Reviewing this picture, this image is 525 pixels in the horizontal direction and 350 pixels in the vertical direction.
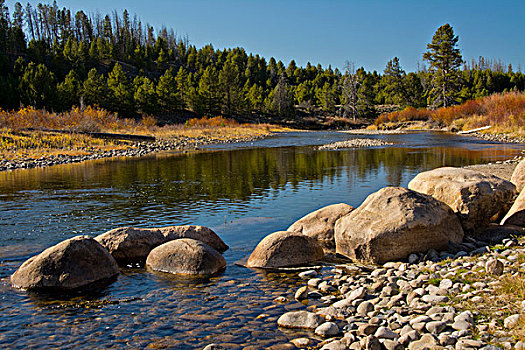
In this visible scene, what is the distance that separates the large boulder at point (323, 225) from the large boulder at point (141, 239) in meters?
2.12

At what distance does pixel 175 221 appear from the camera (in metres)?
13.1

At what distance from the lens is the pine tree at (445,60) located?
72.2 metres

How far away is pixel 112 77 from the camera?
8706 centimetres

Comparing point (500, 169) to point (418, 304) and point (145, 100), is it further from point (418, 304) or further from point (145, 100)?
point (145, 100)

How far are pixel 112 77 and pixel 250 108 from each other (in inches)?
1268

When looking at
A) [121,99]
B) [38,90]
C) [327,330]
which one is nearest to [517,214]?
[327,330]

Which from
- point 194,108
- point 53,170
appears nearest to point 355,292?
point 53,170

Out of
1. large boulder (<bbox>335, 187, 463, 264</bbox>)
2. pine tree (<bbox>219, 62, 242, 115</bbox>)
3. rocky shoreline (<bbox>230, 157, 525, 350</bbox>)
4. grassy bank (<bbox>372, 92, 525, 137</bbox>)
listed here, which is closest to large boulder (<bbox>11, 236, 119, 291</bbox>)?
rocky shoreline (<bbox>230, 157, 525, 350</bbox>)

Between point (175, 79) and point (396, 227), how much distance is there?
96.5m

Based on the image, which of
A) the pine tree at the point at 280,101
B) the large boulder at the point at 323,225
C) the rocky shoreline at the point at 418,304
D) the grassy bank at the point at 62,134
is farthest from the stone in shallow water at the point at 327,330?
the pine tree at the point at 280,101

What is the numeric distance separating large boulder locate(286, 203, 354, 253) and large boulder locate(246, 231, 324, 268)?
A: 964 millimetres

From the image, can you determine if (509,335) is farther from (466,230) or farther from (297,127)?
(297,127)

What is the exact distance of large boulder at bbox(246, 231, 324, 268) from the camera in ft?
29.5

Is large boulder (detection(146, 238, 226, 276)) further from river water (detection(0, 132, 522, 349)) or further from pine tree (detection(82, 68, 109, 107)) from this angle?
pine tree (detection(82, 68, 109, 107))
